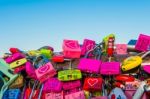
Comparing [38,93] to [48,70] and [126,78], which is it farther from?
[126,78]

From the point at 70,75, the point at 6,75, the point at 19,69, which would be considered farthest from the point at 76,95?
the point at 6,75

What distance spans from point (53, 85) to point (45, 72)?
23 centimetres

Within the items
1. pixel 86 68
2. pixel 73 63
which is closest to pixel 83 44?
pixel 73 63

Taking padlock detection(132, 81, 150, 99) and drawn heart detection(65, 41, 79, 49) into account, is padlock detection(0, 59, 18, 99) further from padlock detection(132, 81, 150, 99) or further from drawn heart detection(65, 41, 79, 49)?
padlock detection(132, 81, 150, 99)

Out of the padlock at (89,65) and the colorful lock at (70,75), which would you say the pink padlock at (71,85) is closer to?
the colorful lock at (70,75)

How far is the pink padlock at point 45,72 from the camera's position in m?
5.89

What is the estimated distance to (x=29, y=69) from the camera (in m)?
6.06

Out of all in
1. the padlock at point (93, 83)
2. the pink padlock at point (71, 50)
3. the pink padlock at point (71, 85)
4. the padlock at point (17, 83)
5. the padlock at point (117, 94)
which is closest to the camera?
the padlock at point (117, 94)

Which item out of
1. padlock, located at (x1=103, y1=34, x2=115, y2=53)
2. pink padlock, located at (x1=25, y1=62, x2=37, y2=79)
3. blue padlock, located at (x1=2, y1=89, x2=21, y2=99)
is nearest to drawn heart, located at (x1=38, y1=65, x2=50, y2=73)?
pink padlock, located at (x1=25, y1=62, x2=37, y2=79)

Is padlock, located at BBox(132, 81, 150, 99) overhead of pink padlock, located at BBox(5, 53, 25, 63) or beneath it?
beneath

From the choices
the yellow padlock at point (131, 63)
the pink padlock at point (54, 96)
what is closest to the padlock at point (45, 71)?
the pink padlock at point (54, 96)

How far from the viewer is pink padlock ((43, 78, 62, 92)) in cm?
574

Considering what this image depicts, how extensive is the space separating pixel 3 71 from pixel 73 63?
101 cm

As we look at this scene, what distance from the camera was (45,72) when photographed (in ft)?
19.3
